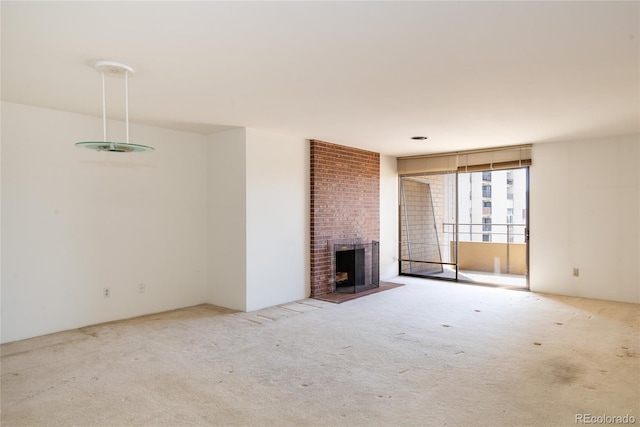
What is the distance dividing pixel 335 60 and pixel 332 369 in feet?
7.42

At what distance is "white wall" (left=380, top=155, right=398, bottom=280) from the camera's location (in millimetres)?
7137

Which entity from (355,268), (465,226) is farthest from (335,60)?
(465,226)

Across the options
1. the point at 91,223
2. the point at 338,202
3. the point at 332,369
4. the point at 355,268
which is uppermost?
the point at 338,202

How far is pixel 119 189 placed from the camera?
4.49 m

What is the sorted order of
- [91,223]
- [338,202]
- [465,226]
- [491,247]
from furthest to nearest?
[465,226], [491,247], [338,202], [91,223]

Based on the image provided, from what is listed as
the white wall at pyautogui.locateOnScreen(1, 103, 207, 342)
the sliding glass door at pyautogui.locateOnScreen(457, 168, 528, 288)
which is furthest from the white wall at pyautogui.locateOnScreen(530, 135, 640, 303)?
the white wall at pyautogui.locateOnScreen(1, 103, 207, 342)

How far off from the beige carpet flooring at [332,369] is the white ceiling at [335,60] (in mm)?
2204

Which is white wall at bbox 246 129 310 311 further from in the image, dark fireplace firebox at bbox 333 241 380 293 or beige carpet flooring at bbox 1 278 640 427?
dark fireplace firebox at bbox 333 241 380 293

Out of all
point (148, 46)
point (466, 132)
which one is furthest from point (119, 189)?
point (466, 132)

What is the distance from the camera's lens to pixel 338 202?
6051 millimetres

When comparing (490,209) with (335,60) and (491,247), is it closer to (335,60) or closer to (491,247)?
(491,247)

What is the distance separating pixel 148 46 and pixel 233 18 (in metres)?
0.69

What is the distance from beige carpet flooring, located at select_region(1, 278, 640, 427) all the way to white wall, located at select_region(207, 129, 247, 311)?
0.41 meters

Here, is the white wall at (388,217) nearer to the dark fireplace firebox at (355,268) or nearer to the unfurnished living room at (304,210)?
the unfurnished living room at (304,210)
